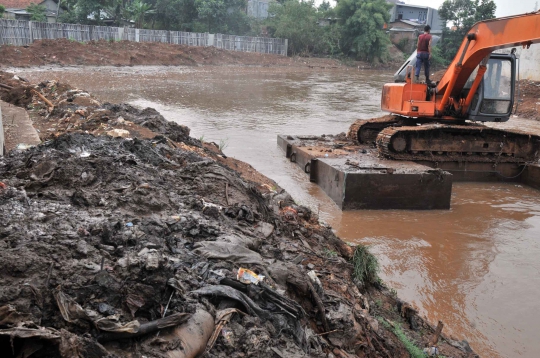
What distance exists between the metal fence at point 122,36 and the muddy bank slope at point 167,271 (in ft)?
98.3

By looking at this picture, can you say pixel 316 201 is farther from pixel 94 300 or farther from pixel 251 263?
pixel 94 300

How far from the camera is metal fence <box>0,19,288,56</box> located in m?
31.4

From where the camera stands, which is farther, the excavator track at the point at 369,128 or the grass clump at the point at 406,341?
the excavator track at the point at 369,128

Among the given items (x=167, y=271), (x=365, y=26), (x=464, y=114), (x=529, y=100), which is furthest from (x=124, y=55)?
(x=167, y=271)

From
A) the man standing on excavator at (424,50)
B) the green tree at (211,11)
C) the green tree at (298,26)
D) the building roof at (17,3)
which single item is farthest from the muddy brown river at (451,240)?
the green tree at (298,26)

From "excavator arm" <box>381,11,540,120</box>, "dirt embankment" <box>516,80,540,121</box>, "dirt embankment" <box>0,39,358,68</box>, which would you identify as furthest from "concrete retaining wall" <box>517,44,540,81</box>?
"dirt embankment" <box>0,39,358,68</box>

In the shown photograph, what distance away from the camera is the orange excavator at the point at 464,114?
32.8 feet

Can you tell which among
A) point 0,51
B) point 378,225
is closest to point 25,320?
point 378,225

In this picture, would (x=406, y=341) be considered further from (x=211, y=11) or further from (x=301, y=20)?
(x=301, y=20)

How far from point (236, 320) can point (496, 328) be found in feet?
11.1

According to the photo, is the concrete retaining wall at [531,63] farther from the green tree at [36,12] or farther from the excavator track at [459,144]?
the green tree at [36,12]

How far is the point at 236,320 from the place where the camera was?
10.2ft

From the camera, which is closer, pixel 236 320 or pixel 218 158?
pixel 236 320

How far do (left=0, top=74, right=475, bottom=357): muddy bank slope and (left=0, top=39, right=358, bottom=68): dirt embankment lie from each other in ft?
88.4
